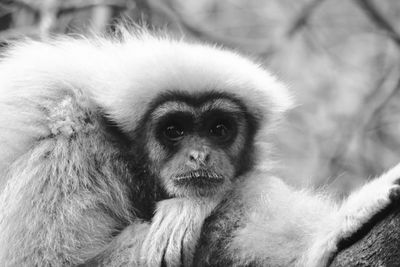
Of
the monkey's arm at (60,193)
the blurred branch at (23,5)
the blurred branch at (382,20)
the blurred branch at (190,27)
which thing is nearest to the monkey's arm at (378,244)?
the monkey's arm at (60,193)

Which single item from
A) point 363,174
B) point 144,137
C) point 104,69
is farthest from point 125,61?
point 363,174

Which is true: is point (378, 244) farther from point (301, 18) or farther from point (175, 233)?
point (301, 18)

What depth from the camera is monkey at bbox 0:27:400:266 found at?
457 cm

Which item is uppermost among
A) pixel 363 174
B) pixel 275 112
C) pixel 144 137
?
pixel 275 112

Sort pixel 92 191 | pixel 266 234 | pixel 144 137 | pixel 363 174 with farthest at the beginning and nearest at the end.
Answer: pixel 363 174 → pixel 144 137 → pixel 92 191 → pixel 266 234

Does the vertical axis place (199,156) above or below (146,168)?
above

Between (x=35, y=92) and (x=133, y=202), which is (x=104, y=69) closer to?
(x=35, y=92)

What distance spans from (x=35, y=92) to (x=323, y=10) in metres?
8.62

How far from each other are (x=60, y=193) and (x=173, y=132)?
3.15 ft

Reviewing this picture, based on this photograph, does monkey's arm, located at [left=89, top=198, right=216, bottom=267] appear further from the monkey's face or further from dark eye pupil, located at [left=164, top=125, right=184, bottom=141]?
dark eye pupil, located at [left=164, top=125, right=184, bottom=141]

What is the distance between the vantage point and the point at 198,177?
→ 4.97 m

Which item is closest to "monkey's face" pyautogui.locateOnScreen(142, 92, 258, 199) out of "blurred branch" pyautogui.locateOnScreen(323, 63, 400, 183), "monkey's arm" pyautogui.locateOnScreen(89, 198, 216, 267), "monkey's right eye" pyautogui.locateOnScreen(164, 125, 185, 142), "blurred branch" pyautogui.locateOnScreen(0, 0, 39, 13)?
"monkey's right eye" pyautogui.locateOnScreen(164, 125, 185, 142)

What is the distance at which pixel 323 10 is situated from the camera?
41.9 feet

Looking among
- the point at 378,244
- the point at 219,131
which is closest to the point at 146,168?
the point at 219,131
